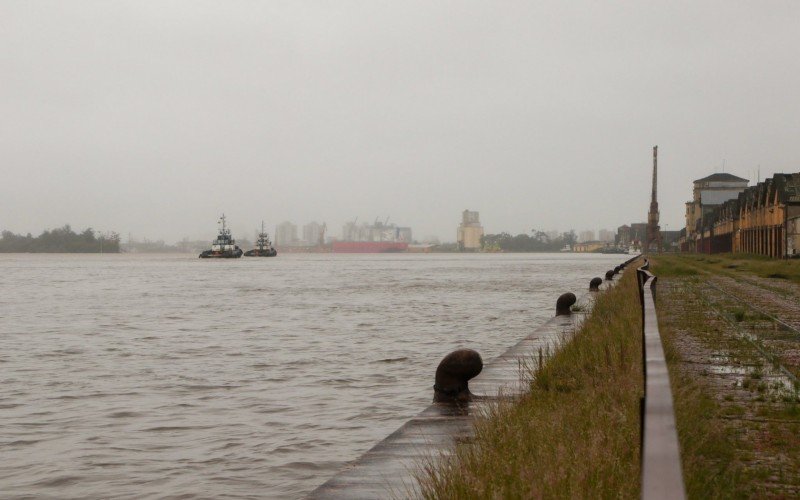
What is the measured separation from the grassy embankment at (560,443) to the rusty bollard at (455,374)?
92cm

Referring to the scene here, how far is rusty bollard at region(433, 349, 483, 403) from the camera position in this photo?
11688 mm

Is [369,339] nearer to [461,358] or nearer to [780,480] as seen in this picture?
[461,358]

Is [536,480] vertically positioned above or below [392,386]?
above

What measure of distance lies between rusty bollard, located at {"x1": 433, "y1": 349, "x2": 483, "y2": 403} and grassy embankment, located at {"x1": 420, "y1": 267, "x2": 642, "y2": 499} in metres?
A: 0.92

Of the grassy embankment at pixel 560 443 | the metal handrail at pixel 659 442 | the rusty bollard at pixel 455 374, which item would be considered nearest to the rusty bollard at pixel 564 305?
the grassy embankment at pixel 560 443

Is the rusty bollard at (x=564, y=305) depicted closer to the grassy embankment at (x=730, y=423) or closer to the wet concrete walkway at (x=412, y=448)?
the grassy embankment at (x=730, y=423)

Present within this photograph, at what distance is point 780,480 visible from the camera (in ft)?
22.3

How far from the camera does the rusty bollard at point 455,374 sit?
11688 mm

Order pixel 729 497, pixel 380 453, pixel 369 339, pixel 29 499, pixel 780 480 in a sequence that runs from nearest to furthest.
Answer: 1. pixel 729 497
2. pixel 780 480
3. pixel 380 453
4. pixel 29 499
5. pixel 369 339

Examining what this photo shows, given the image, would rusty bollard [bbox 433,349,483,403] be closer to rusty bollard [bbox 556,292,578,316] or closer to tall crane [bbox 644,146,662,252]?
rusty bollard [bbox 556,292,578,316]

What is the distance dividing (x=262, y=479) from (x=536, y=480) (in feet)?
16.6

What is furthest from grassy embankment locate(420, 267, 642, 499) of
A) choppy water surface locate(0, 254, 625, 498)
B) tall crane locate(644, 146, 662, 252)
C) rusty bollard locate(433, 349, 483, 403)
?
tall crane locate(644, 146, 662, 252)

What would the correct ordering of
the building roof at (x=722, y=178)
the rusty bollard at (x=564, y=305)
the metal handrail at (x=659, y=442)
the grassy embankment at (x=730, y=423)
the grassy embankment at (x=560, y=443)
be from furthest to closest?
the building roof at (x=722, y=178), the rusty bollard at (x=564, y=305), the grassy embankment at (x=730, y=423), the grassy embankment at (x=560, y=443), the metal handrail at (x=659, y=442)

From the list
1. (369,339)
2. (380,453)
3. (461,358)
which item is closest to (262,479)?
(380,453)
